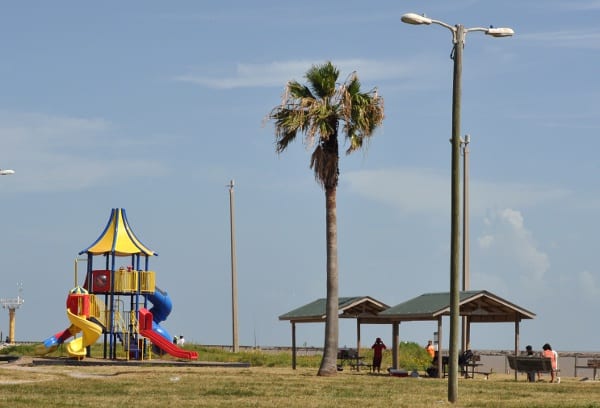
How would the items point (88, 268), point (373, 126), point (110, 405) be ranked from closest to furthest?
point (110, 405), point (373, 126), point (88, 268)

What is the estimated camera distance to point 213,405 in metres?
26.1

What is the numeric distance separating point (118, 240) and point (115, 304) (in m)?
2.98

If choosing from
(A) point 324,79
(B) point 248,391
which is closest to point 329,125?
(A) point 324,79

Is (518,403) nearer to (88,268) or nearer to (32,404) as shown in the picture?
(32,404)

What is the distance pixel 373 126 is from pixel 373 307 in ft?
31.3

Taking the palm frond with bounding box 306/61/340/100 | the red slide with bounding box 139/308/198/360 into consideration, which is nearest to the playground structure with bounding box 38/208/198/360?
the red slide with bounding box 139/308/198/360

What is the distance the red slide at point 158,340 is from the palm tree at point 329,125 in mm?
12972

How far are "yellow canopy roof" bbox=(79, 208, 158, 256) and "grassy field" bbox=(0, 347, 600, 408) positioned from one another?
1310 centimetres

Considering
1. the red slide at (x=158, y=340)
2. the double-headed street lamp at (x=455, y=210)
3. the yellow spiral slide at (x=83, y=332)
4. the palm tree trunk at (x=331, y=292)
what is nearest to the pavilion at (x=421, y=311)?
the palm tree trunk at (x=331, y=292)

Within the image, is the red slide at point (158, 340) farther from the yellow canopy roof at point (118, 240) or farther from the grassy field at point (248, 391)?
the grassy field at point (248, 391)

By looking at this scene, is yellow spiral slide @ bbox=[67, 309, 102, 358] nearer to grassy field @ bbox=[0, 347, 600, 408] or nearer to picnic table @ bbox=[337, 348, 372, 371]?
grassy field @ bbox=[0, 347, 600, 408]

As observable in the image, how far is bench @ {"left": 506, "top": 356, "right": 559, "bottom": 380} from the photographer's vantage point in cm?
3900

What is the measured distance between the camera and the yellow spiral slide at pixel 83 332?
2095 inches

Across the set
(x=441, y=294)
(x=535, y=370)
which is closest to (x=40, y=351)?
(x=441, y=294)
